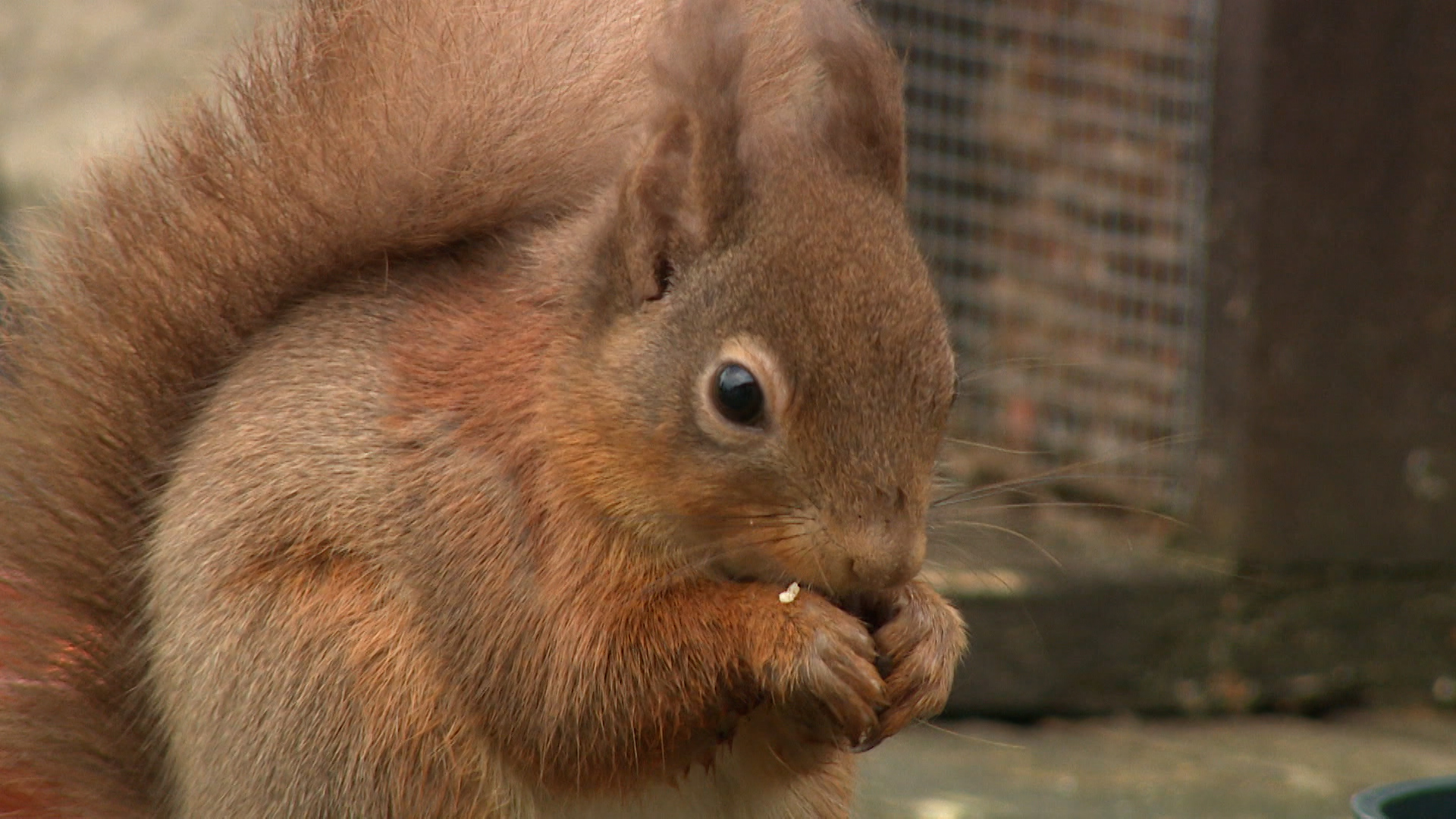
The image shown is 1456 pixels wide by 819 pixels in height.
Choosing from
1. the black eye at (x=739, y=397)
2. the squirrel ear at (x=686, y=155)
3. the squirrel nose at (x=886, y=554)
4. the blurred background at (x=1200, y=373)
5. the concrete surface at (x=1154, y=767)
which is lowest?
the concrete surface at (x=1154, y=767)

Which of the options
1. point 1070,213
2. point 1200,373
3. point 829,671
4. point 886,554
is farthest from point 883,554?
point 1070,213

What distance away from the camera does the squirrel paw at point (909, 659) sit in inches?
50.4

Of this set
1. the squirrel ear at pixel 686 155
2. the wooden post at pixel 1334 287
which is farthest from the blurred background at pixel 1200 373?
the squirrel ear at pixel 686 155

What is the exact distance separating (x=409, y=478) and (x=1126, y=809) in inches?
50.3

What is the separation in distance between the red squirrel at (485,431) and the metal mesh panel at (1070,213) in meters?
1.36

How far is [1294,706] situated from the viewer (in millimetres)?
2742

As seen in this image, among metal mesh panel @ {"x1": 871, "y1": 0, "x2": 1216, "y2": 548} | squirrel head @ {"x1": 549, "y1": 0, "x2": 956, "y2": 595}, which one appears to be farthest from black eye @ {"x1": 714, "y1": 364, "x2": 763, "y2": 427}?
metal mesh panel @ {"x1": 871, "y1": 0, "x2": 1216, "y2": 548}

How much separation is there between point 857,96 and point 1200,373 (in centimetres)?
154

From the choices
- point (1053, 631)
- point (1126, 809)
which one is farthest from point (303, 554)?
point (1053, 631)

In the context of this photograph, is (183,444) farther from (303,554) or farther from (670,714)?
(670,714)

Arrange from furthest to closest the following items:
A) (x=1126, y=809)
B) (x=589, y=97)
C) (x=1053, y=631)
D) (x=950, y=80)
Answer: (x=950, y=80), (x=1053, y=631), (x=1126, y=809), (x=589, y=97)

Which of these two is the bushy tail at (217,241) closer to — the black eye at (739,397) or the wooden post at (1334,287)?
the black eye at (739,397)

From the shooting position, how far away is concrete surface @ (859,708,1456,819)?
2266 mm

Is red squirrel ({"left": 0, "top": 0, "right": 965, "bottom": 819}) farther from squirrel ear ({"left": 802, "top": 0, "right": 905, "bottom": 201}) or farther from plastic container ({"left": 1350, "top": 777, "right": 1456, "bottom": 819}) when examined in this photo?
plastic container ({"left": 1350, "top": 777, "right": 1456, "bottom": 819})
